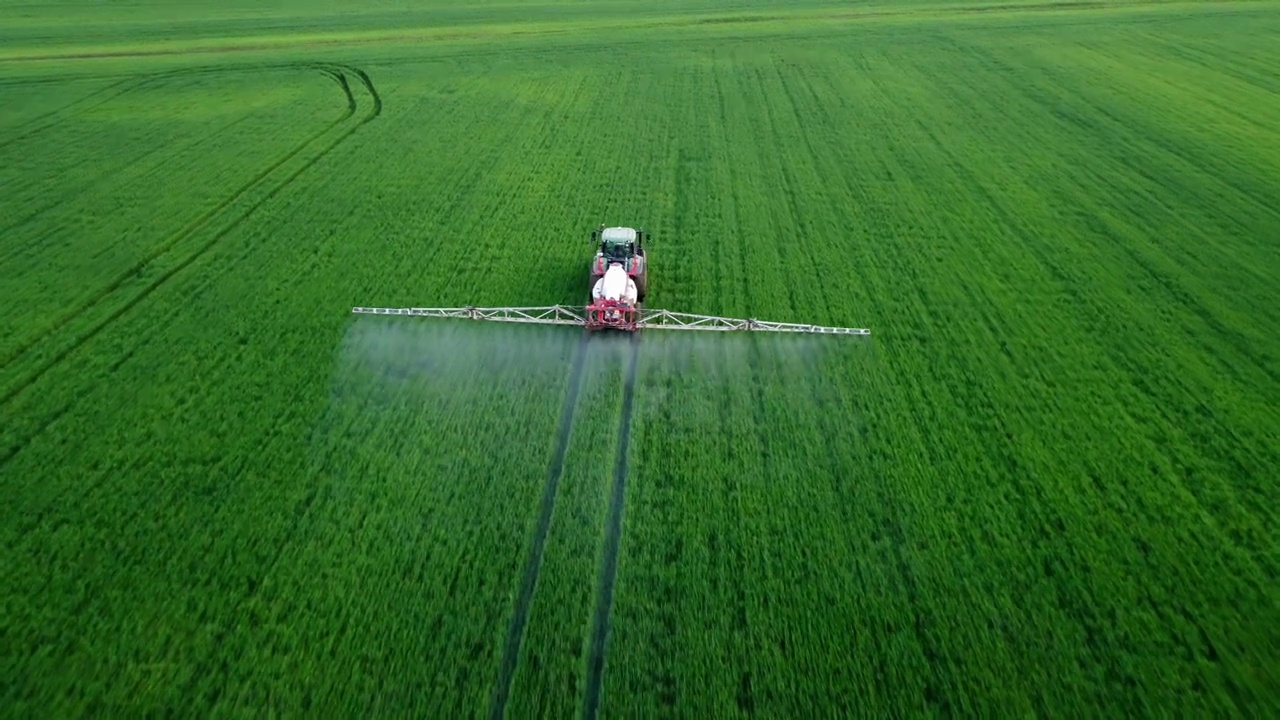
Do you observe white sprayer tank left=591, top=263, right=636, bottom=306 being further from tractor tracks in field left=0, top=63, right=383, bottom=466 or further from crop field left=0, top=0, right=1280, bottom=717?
tractor tracks in field left=0, top=63, right=383, bottom=466

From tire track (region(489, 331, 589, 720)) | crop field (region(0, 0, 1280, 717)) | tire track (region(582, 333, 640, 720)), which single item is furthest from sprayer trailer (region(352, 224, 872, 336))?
tire track (region(582, 333, 640, 720))

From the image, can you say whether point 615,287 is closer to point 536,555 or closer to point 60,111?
point 536,555

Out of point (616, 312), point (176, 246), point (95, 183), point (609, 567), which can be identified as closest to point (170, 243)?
point (176, 246)

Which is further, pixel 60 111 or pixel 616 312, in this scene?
pixel 60 111

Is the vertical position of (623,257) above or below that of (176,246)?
below

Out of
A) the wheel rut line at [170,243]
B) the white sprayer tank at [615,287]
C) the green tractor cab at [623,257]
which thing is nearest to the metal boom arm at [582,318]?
the white sprayer tank at [615,287]

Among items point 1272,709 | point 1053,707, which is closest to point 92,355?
point 1053,707

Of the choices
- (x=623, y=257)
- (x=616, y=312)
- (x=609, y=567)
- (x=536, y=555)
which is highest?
(x=623, y=257)

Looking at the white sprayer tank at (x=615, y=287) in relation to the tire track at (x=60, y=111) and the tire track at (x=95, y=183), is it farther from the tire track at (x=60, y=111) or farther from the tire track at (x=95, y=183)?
the tire track at (x=60, y=111)
